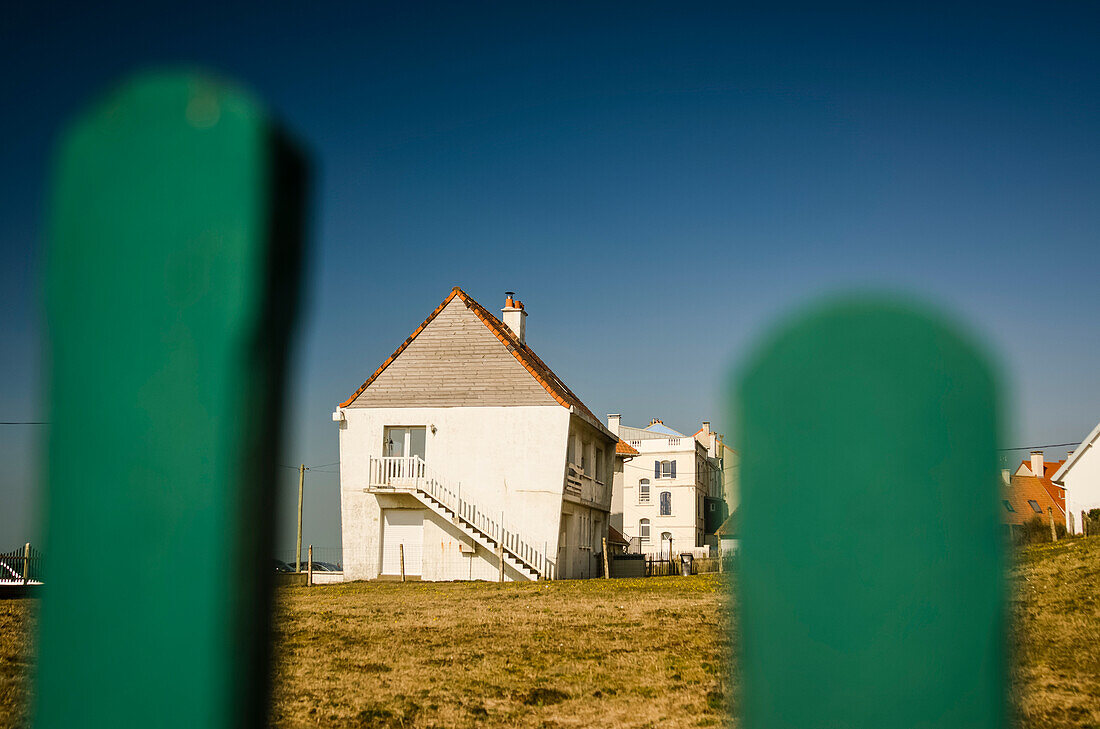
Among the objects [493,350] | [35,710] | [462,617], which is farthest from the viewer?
[493,350]

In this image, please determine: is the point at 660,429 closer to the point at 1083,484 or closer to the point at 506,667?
the point at 1083,484

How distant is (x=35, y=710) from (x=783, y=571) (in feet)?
2.83

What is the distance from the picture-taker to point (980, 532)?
0.83 metres

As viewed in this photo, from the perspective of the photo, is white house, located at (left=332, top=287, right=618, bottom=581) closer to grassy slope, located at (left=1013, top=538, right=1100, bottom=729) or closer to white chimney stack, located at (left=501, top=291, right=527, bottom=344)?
white chimney stack, located at (left=501, top=291, right=527, bottom=344)

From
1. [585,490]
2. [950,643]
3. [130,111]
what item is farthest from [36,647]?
[585,490]

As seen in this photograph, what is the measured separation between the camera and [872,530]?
0.84 metres

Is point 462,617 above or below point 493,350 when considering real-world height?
below

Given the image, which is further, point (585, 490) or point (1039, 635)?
point (585, 490)

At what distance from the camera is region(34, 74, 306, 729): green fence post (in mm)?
913

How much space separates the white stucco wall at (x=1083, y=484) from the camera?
39688 mm

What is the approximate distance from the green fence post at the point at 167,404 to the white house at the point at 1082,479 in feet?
151

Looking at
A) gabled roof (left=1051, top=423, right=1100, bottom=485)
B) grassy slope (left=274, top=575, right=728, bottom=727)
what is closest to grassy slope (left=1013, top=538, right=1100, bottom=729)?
grassy slope (left=274, top=575, right=728, bottom=727)

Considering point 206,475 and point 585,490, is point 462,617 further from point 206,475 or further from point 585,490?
point 585,490

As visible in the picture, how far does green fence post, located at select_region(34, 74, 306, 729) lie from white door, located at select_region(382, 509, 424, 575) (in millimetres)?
27299
